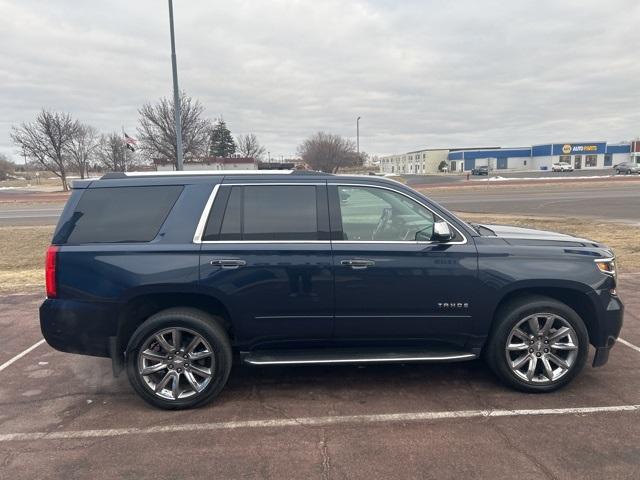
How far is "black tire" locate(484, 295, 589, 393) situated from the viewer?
12.0 ft

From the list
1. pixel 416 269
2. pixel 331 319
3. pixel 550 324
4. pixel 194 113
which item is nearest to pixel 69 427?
pixel 331 319

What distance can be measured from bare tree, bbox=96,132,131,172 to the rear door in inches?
2146

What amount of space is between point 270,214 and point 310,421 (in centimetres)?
168

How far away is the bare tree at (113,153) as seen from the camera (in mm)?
53625

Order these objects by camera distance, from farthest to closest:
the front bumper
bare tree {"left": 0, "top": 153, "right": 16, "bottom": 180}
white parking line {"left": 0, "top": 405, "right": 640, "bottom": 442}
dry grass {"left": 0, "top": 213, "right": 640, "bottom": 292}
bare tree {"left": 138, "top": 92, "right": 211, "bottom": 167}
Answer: bare tree {"left": 0, "top": 153, "right": 16, "bottom": 180} < bare tree {"left": 138, "top": 92, "right": 211, "bottom": 167} < dry grass {"left": 0, "top": 213, "right": 640, "bottom": 292} < the front bumper < white parking line {"left": 0, "top": 405, "right": 640, "bottom": 442}

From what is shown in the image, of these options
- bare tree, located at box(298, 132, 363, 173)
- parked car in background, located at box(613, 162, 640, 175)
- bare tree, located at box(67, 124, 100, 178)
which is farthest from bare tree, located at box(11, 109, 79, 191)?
parked car in background, located at box(613, 162, 640, 175)

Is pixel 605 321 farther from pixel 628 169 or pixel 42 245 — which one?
pixel 628 169

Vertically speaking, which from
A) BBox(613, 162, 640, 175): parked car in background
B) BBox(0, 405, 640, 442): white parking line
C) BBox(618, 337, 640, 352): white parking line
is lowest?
BBox(0, 405, 640, 442): white parking line

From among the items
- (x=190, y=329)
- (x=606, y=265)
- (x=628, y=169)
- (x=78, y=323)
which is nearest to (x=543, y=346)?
(x=606, y=265)

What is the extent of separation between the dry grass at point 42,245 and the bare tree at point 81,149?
1277 inches

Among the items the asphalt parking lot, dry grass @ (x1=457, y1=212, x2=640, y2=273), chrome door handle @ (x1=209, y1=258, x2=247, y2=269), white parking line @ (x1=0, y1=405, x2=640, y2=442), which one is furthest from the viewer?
dry grass @ (x1=457, y1=212, x2=640, y2=273)

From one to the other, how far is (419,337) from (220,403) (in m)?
1.78

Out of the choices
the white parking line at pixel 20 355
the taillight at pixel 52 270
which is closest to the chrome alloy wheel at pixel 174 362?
the taillight at pixel 52 270

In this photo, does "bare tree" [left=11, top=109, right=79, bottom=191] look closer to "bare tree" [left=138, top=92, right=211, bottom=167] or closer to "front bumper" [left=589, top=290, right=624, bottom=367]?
"bare tree" [left=138, top=92, right=211, bottom=167]
